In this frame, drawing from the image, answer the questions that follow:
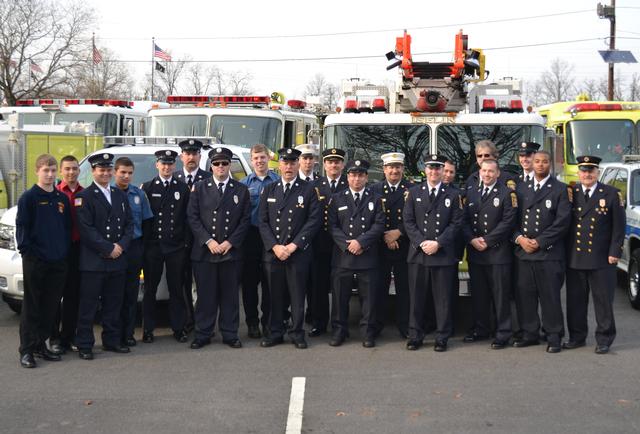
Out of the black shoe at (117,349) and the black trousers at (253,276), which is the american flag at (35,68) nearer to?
the black trousers at (253,276)

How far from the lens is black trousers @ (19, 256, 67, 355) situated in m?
6.93

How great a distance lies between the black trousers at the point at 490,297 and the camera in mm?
7656

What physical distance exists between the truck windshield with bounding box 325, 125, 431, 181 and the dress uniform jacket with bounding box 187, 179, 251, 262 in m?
2.04

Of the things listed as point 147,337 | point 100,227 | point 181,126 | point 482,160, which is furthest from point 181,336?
point 181,126

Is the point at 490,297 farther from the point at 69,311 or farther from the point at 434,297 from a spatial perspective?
the point at 69,311

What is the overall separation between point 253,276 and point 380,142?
2.36 metres

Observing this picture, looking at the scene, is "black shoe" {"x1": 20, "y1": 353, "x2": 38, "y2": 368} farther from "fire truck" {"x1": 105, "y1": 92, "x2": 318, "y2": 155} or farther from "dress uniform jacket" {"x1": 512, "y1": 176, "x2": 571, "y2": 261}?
"fire truck" {"x1": 105, "y1": 92, "x2": 318, "y2": 155}

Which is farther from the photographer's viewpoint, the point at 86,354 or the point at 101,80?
the point at 101,80

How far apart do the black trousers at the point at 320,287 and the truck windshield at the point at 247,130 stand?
5.88 m

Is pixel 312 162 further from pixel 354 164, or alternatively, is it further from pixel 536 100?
pixel 536 100

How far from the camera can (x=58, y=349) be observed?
736 cm

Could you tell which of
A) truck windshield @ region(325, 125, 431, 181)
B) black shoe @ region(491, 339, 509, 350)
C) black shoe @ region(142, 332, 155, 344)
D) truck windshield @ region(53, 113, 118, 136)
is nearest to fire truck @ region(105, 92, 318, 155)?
truck windshield @ region(53, 113, 118, 136)

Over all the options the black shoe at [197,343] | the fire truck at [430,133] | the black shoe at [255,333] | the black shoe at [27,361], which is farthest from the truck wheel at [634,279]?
the black shoe at [27,361]

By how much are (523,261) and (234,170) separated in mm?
3967
